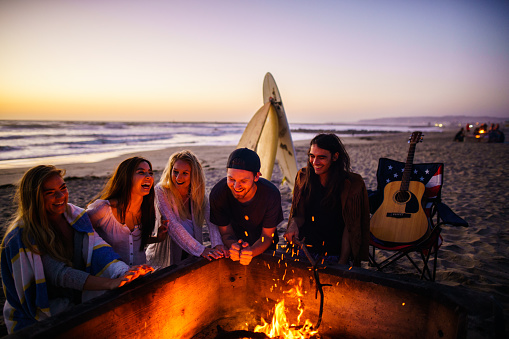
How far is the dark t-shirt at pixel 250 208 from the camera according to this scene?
2522mm

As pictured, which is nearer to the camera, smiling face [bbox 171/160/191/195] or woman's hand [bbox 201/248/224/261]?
woman's hand [bbox 201/248/224/261]

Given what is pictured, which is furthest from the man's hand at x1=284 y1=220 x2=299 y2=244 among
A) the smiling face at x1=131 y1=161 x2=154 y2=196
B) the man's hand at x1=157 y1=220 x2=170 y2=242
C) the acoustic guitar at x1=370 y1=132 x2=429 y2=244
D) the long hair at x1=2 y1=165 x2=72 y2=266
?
the long hair at x1=2 y1=165 x2=72 y2=266

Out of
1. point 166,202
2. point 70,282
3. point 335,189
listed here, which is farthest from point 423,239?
point 70,282

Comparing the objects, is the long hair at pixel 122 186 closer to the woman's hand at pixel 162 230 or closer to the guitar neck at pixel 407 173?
the woman's hand at pixel 162 230

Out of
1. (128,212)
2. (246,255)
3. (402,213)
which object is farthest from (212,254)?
(402,213)

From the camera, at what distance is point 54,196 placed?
6.62 feet

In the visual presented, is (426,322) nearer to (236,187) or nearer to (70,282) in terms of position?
(236,187)

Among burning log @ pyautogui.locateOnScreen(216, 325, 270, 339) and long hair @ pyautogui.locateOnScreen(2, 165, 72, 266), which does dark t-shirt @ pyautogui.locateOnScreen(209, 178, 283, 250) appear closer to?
burning log @ pyautogui.locateOnScreen(216, 325, 270, 339)

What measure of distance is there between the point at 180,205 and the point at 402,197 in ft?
9.18

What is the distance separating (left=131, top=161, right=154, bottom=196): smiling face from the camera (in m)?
2.56

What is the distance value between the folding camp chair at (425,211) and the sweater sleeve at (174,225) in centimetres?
206

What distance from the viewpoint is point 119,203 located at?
2576mm

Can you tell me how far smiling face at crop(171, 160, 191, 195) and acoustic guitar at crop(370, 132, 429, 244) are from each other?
233 cm

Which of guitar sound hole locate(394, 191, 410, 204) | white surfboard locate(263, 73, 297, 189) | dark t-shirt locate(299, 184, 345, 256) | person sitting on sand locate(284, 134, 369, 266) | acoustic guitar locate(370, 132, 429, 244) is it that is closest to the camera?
person sitting on sand locate(284, 134, 369, 266)
